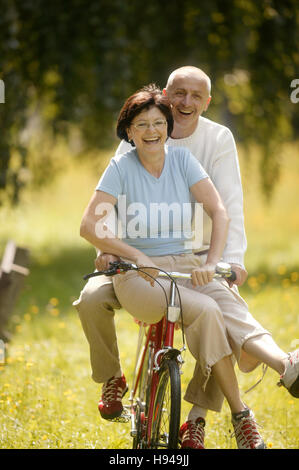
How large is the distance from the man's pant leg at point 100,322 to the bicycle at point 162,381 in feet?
0.60

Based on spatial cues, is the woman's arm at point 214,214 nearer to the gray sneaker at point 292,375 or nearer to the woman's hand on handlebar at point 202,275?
the woman's hand on handlebar at point 202,275

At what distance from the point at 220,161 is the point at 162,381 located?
3.92 ft

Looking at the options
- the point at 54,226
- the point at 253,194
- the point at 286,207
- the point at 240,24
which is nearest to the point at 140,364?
the point at 240,24

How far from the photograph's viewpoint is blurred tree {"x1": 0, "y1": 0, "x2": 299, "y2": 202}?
319 inches

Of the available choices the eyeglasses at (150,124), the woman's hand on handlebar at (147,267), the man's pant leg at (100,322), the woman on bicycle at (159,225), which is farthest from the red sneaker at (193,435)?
the eyeglasses at (150,124)

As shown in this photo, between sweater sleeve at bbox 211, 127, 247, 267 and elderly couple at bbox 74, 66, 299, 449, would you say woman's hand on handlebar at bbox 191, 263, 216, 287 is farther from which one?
sweater sleeve at bbox 211, 127, 247, 267

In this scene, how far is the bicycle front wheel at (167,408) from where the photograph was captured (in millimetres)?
3057

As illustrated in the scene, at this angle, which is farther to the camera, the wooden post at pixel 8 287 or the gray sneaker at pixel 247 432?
the wooden post at pixel 8 287

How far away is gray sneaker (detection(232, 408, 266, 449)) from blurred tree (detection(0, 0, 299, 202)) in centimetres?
530

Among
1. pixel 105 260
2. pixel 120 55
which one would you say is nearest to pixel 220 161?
pixel 105 260

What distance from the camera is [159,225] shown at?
11.3 ft

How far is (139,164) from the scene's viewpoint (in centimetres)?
352

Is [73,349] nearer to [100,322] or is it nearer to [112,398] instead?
[112,398]
